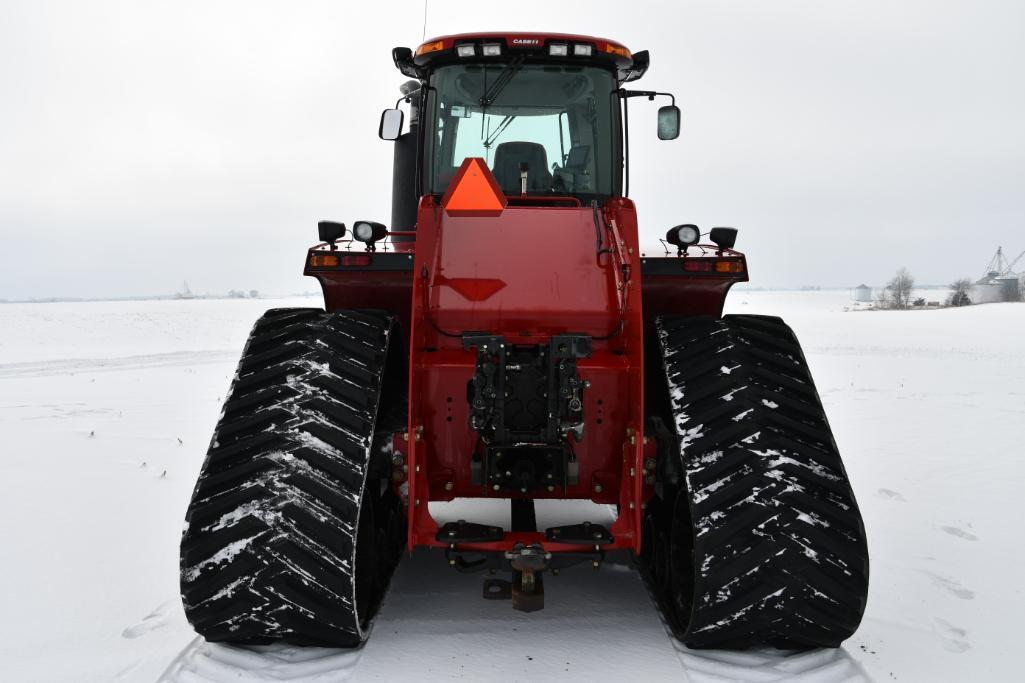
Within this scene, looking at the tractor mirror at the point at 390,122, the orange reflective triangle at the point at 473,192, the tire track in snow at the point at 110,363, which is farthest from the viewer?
the tire track in snow at the point at 110,363

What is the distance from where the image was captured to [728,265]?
4223 millimetres

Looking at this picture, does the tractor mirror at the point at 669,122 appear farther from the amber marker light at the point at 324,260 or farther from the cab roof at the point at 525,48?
the amber marker light at the point at 324,260

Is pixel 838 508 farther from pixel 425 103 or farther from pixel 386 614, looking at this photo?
pixel 425 103

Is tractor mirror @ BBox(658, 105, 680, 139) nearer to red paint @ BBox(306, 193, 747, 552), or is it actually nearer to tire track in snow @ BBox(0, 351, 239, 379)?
red paint @ BBox(306, 193, 747, 552)

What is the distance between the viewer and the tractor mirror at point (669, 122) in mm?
5367

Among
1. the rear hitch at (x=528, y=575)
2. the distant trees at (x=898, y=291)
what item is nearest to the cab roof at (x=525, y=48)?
the rear hitch at (x=528, y=575)

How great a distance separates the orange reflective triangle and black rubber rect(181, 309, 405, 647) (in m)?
0.85

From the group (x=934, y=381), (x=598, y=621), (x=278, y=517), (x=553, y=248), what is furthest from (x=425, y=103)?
(x=934, y=381)

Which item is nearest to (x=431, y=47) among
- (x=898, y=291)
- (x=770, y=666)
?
(x=770, y=666)

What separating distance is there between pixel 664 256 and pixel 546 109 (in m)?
1.26

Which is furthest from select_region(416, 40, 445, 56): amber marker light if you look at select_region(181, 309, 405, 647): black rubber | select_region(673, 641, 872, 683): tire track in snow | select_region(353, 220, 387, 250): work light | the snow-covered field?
select_region(673, 641, 872, 683): tire track in snow

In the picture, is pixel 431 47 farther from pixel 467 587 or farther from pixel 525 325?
pixel 467 587

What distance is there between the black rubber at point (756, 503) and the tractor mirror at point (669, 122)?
2.17 meters

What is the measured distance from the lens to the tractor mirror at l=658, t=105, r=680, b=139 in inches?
211
